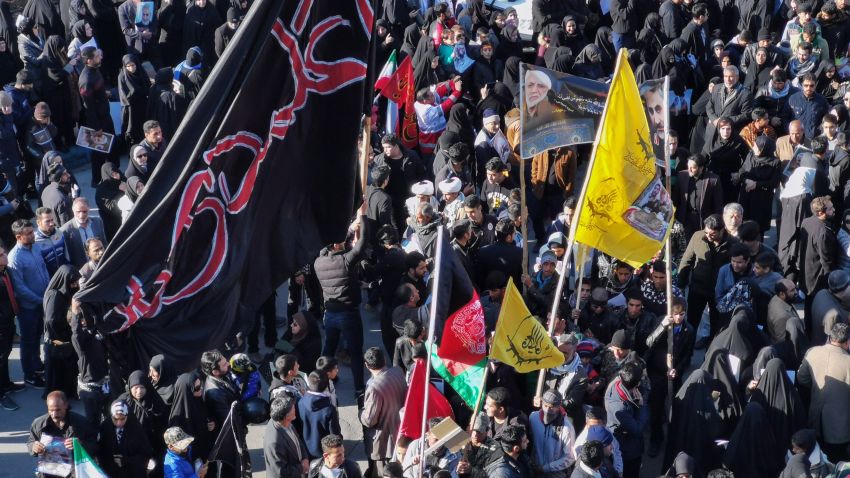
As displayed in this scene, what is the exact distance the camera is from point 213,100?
7031mm

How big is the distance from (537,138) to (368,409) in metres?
2.74

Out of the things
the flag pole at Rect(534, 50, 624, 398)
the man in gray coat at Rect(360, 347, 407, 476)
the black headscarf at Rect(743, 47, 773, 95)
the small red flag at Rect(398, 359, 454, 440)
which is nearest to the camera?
the small red flag at Rect(398, 359, 454, 440)

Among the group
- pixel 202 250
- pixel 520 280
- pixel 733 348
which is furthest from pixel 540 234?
pixel 202 250

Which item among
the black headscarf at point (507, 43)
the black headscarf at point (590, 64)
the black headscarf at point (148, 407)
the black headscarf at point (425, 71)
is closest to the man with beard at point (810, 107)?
the black headscarf at point (590, 64)

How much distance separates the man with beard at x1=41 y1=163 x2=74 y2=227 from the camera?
13094 millimetres

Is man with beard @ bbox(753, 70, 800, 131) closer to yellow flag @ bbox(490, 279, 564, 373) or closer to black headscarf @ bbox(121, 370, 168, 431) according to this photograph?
yellow flag @ bbox(490, 279, 564, 373)

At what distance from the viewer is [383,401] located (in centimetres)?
1013

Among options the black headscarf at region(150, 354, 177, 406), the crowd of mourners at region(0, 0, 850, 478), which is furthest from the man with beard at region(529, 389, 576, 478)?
the black headscarf at region(150, 354, 177, 406)

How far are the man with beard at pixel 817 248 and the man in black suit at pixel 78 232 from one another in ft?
21.5

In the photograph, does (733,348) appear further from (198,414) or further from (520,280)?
(198,414)

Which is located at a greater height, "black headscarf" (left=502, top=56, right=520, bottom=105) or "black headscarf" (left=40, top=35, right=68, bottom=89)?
"black headscarf" (left=40, top=35, right=68, bottom=89)

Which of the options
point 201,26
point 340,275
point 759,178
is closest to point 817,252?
point 759,178

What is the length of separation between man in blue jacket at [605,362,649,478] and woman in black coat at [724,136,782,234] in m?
4.49

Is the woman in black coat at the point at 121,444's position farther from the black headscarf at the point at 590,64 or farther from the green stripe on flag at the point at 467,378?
the black headscarf at the point at 590,64
